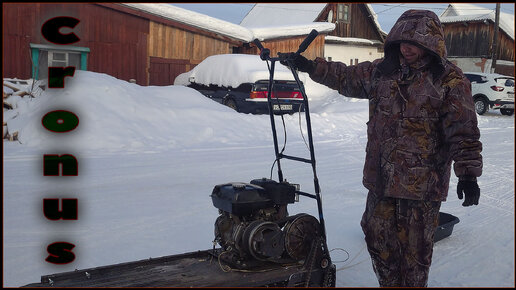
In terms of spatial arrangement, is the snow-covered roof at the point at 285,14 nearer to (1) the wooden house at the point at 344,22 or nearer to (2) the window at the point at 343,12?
(1) the wooden house at the point at 344,22

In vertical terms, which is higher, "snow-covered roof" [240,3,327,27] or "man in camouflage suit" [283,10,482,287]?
"snow-covered roof" [240,3,327,27]

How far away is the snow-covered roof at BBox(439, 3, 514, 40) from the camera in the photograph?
3618 cm

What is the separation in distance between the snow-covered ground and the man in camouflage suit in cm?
80

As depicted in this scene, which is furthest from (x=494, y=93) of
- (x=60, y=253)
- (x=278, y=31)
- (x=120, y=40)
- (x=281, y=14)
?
(x=60, y=253)

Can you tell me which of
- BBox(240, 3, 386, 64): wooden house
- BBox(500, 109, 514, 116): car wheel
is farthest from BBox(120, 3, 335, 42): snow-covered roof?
BBox(500, 109, 514, 116): car wheel

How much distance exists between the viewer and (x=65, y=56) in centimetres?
1855

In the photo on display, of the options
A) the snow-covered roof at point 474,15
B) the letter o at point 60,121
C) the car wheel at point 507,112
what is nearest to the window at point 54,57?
the letter o at point 60,121

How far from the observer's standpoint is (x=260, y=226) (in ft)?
11.8

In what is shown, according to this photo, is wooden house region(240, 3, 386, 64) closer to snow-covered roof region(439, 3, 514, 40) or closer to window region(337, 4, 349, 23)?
window region(337, 4, 349, 23)

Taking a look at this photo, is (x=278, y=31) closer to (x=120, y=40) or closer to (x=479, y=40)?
(x=120, y=40)

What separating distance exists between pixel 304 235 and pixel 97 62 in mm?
16842

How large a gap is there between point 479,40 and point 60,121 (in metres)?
33.0

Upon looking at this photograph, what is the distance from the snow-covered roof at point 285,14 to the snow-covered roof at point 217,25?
14.9ft

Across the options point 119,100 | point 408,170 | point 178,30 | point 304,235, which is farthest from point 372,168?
point 178,30
